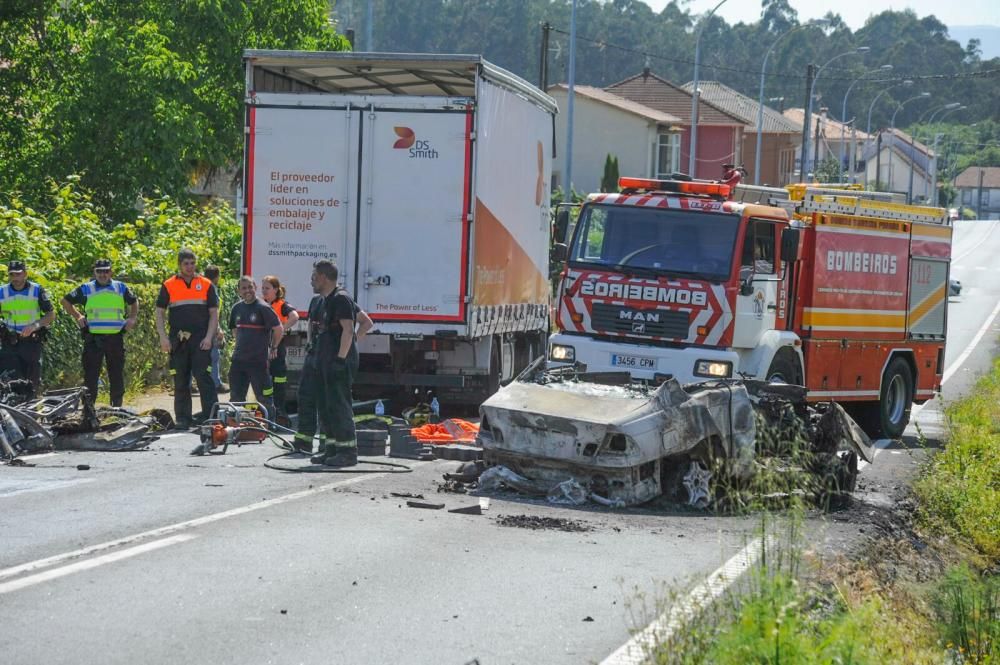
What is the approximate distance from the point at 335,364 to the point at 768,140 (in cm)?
8206

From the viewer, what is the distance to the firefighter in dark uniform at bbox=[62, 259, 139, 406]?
582 inches

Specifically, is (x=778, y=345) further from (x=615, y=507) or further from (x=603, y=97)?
(x=603, y=97)

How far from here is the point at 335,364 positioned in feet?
39.1

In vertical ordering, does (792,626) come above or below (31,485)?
above

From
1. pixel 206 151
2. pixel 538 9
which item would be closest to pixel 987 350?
pixel 206 151

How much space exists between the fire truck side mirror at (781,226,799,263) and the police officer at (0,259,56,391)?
24.1 feet

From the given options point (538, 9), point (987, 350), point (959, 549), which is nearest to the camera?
point (959, 549)

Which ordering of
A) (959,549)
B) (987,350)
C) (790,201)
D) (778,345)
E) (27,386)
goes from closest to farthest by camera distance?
(959,549) < (27,386) < (778,345) < (790,201) < (987,350)

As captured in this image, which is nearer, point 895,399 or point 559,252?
point 559,252

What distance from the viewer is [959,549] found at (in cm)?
1095

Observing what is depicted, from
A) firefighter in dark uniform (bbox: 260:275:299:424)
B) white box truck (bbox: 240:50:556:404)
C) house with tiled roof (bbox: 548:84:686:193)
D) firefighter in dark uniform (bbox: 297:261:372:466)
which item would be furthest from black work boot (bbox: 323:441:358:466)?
house with tiled roof (bbox: 548:84:686:193)

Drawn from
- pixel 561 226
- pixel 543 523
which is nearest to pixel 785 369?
pixel 561 226

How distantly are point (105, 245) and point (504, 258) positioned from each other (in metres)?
6.15

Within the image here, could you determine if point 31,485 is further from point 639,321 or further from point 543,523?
point 639,321
